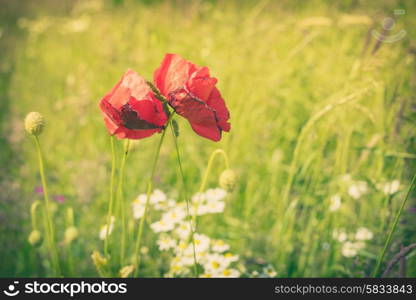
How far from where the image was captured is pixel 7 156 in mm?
1657

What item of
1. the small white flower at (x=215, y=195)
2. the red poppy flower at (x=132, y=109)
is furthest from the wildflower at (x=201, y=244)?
the red poppy flower at (x=132, y=109)

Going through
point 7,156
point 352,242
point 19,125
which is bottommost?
point 352,242

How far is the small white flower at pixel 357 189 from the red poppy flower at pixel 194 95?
711mm

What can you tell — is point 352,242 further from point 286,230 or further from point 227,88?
point 227,88

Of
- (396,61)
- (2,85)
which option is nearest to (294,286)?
(396,61)

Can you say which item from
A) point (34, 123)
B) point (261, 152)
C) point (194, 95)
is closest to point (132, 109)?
point (194, 95)

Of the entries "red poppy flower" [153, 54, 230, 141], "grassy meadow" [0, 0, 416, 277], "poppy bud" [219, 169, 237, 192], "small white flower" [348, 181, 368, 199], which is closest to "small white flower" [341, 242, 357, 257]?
"grassy meadow" [0, 0, 416, 277]

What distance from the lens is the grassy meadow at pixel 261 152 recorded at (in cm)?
112

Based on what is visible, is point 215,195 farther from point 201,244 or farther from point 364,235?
point 364,235

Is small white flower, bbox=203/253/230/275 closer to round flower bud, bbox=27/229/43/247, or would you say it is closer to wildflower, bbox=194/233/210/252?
wildflower, bbox=194/233/210/252

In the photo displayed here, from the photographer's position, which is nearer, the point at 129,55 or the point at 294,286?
the point at 294,286

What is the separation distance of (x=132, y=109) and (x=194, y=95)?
3.9 inches

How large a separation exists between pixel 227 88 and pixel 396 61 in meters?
0.77

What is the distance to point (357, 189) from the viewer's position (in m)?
1.21
